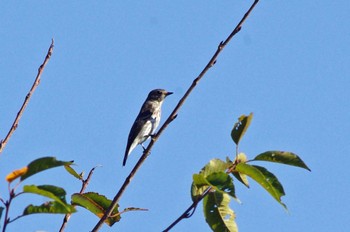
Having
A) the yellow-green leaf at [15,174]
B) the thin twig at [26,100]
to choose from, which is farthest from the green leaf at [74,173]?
the yellow-green leaf at [15,174]

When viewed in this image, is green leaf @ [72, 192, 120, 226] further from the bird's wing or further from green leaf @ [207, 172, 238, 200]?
the bird's wing

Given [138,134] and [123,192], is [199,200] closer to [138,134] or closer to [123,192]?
[123,192]

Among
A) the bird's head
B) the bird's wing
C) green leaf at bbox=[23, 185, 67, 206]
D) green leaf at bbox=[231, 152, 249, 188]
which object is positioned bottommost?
green leaf at bbox=[23, 185, 67, 206]

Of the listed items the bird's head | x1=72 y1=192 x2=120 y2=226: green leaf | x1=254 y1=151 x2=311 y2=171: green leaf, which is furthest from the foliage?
the bird's head

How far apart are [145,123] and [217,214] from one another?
9.95 metres

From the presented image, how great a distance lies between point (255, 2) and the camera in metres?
2.96

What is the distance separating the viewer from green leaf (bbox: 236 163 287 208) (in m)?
2.85

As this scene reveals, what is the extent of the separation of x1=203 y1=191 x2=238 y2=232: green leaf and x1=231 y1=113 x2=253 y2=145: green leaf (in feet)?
1.14

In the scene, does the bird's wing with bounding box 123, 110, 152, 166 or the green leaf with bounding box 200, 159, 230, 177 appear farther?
the bird's wing with bounding box 123, 110, 152, 166

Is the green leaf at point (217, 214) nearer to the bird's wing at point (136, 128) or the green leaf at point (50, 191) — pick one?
the green leaf at point (50, 191)

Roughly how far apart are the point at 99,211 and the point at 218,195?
0.71 meters

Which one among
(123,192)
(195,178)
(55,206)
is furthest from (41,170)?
(195,178)

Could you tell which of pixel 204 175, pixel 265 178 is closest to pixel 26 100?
pixel 204 175

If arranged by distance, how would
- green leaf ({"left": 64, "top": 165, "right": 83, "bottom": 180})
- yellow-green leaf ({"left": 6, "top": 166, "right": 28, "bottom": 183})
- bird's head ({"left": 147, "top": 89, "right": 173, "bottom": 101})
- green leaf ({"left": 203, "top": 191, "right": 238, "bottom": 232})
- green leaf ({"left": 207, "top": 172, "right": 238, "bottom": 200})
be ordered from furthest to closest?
bird's head ({"left": 147, "top": 89, "right": 173, "bottom": 101})
green leaf ({"left": 64, "top": 165, "right": 83, "bottom": 180})
green leaf ({"left": 203, "top": 191, "right": 238, "bottom": 232})
green leaf ({"left": 207, "top": 172, "right": 238, "bottom": 200})
yellow-green leaf ({"left": 6, "top": 166, "right": 28, "bottom": 183})
